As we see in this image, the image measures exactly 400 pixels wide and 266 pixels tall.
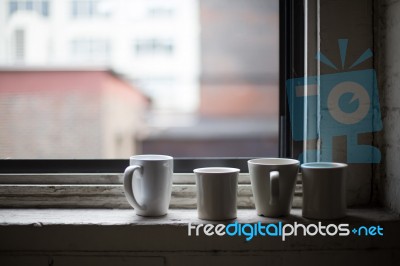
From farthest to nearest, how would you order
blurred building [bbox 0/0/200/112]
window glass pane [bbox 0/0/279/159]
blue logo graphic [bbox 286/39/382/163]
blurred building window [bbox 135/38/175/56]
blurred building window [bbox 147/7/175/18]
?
blurred building window [bbox 135/38/175/56] → blurred building window [bbox 147/7/175/18] → blurred building [bbox 0/0/200/112] → window glass pane [bbox 0/0/279/159] → blue logo graphic [bbox 286/39/382/163]

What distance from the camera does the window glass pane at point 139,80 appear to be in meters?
5.83

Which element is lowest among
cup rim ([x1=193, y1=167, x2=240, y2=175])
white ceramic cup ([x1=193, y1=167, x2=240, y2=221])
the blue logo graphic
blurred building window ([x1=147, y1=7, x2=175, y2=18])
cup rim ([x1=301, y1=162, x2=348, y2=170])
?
white ceramic cup ([x1=193, y1=167, x2=240, y2=221])

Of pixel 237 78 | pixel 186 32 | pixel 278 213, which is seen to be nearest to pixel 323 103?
pixel 278 213

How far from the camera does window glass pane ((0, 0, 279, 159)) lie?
5.83m

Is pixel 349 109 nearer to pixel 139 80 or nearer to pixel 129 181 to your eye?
pixel 129 181

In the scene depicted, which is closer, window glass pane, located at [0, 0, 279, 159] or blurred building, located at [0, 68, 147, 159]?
blurred building, located at [0, 68, 147, 159]

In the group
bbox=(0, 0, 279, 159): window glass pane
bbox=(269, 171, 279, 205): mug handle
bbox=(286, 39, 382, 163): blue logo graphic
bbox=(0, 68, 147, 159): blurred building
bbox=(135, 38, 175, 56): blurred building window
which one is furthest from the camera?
bbox=(135, 38, 175, 56): blurred building window

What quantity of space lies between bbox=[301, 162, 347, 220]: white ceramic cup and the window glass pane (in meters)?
4.35

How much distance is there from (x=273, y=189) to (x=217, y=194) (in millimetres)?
124

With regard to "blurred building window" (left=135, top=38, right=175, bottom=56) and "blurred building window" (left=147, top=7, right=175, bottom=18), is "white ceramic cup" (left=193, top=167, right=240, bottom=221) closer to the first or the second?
"blurred building window" (left=147, top=7, right=175, bottom=18)

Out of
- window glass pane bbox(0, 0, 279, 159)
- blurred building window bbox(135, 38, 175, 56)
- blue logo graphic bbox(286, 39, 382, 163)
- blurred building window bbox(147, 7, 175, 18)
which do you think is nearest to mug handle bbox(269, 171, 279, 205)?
blue logo graphic bbox(286, 39, 382, 163)

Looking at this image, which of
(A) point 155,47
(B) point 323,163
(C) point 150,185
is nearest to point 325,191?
(B) point 323,163

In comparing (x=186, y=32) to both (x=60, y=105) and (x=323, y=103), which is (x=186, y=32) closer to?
(x=60, y=105)

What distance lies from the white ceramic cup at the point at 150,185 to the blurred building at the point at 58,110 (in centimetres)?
476
